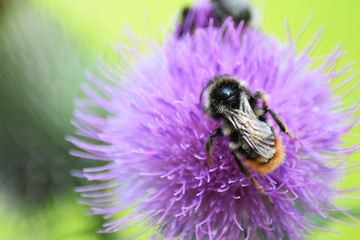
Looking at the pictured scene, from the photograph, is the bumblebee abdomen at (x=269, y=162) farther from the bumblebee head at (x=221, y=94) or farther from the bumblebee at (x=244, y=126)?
the bumblebee head at (x=221, y=94)

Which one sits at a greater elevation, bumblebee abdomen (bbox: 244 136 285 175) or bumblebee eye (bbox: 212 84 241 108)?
bumblebee eye (bbox: 212 84 241 108)

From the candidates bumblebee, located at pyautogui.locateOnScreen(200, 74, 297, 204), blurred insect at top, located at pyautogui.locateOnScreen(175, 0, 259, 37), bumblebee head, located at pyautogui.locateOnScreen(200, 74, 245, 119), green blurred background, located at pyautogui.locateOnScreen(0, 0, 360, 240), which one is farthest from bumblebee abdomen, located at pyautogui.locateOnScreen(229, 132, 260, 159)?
green blurred background, located at pyautogui.locateOnScreen(0, 0, 360, 240)

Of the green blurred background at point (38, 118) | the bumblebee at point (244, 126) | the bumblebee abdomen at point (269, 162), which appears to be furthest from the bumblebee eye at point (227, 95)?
the green blurred background at point (38, 118)

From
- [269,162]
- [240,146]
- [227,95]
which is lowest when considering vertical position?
[269,162]

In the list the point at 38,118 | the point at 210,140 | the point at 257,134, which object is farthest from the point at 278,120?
the point at 38,118

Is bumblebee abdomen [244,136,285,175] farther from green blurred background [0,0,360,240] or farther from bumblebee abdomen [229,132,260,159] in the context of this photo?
green blurred background [0,0,360,240]

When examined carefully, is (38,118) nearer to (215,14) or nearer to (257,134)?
(215,14)
